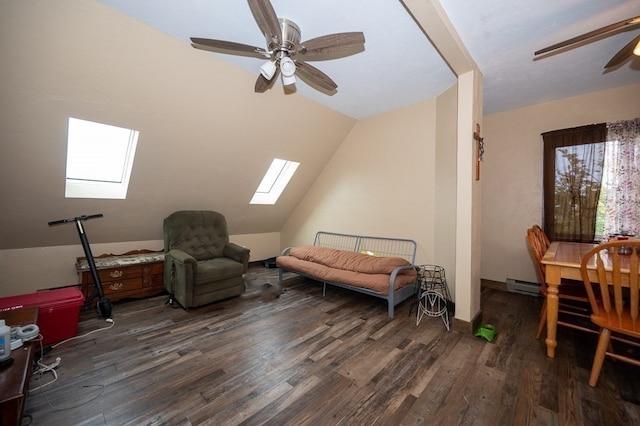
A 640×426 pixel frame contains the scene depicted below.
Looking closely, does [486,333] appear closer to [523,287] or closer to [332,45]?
[523,287]

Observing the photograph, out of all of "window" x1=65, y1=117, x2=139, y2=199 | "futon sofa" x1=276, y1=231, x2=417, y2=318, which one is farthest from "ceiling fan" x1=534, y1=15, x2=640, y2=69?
"window" x1=65, y1=117, x2=139, y2=199

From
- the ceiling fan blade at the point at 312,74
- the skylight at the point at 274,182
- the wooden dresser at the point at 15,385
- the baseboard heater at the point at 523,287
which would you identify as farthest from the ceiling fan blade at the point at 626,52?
the wooden dresser at the point at 15,385

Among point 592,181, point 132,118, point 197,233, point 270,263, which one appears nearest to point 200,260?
point 197,233

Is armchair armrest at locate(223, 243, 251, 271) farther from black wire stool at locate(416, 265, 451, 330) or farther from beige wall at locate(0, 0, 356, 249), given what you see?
black wire stool at locate(416, 265, 451, 330)

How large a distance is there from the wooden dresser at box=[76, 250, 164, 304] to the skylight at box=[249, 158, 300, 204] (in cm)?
174

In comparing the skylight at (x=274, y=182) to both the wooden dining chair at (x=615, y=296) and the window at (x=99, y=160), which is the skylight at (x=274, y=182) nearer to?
the window at (x=99, y=160)

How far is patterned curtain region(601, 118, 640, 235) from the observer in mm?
2660

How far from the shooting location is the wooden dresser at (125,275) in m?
2.88

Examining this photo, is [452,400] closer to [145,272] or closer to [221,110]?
[221,110]

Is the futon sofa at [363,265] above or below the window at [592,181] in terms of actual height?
below

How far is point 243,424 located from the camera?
1.36 m

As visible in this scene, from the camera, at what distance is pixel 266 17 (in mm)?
1375

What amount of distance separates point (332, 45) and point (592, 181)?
347 cm

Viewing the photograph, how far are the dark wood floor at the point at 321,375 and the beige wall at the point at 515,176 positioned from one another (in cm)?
102
